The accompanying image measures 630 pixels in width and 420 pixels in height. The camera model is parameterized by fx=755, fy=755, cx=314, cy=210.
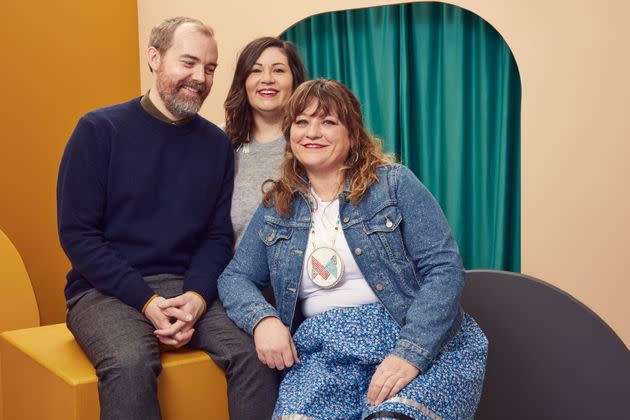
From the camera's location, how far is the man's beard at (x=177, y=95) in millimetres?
2203

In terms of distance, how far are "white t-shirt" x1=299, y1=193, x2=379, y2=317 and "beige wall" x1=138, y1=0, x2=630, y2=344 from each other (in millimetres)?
1256

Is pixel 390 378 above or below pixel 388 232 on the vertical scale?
below

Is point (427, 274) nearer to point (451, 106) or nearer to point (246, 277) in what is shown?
point (246, 277)

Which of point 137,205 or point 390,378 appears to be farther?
point 137,205

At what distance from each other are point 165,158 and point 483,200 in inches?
63.0

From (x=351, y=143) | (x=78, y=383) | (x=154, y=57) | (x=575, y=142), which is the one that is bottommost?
(x=78, y=383)

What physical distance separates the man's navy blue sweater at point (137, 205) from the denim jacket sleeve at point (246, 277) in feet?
0.29

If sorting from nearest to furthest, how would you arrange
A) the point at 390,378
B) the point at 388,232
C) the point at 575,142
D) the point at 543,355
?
the point at 390,378 < the point at 388,232 < the point at 543,355 < the point at 575,142

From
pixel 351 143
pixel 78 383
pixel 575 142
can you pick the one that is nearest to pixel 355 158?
pixel 351 143

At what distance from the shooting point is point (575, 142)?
2873 mm

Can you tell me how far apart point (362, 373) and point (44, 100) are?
7.91 feet

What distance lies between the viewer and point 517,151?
10.6ft

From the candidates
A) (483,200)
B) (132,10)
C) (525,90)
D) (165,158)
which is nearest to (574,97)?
(525,90)

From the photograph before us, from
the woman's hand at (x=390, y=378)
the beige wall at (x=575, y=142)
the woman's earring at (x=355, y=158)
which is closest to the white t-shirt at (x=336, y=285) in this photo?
the woman's earring at (x=355, y=158)
